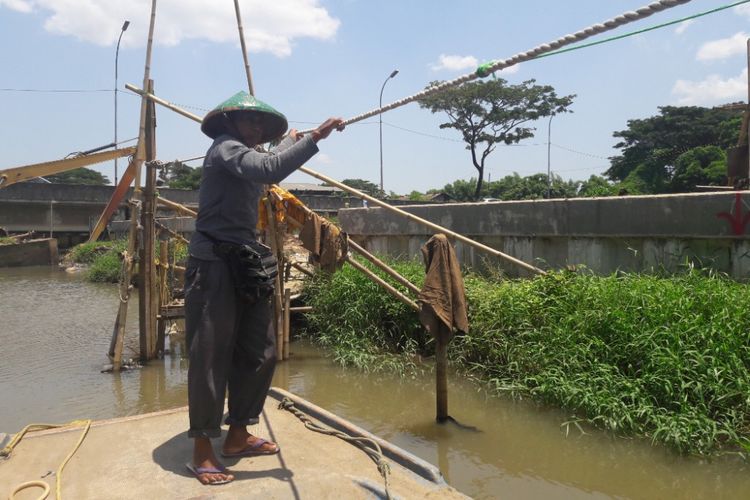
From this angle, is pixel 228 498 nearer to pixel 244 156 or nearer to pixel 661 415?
pixel 244 156

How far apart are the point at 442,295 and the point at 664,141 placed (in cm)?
3182

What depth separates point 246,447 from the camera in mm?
2654

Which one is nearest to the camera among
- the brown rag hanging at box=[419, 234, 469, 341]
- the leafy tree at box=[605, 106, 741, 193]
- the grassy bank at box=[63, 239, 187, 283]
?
the brown rag hanging at box=[419, 234, 469, 341]

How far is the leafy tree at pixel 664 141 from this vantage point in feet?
94.8

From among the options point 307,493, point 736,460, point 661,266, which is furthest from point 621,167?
point 307,493

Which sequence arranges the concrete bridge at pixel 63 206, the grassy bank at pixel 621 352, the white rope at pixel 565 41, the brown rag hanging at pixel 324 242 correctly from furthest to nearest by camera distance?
the concrete bridge at pixel 63 206
the brown rag hanging at pixel 324 242
the grassy bank at pixel 621 352
the white rope at pixel 565 41

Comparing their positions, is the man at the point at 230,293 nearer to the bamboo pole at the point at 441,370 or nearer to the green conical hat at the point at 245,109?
the green conical hat at the point at 245,109

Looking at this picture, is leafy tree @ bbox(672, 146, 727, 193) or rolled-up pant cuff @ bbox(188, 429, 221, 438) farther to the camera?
leafy tree @ bbox(672, 146, 727, 193)

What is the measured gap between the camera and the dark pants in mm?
2488

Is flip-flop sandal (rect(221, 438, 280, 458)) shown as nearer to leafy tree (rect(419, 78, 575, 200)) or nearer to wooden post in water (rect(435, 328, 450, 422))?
wooden post in water (rect(435, 328, 450, 422))

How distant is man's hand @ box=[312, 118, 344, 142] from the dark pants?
71 cm

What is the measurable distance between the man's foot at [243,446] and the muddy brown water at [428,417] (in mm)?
1273

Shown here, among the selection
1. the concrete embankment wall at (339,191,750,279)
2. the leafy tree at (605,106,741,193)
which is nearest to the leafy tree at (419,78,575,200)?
the leafy tree at (605,106,741,193)

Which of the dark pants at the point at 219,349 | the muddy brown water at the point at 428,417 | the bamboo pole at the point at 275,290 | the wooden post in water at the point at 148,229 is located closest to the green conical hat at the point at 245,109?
the dark pants at the point at 219,349
